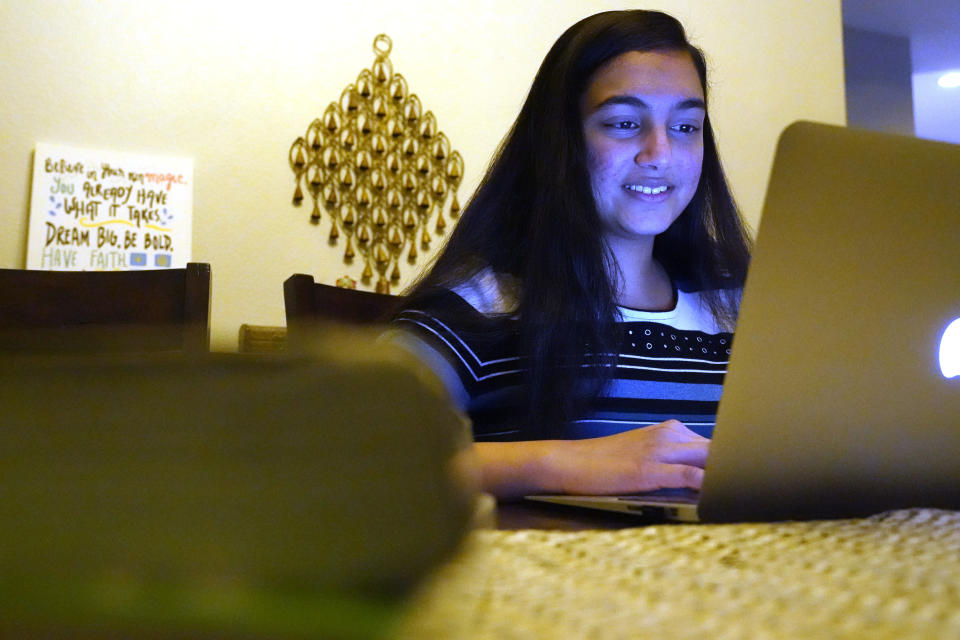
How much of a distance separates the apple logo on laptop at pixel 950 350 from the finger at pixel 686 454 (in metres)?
0.27

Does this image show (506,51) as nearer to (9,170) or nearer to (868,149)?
(9,170)

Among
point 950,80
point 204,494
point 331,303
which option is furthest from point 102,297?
point 950,80

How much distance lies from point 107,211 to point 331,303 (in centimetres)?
135

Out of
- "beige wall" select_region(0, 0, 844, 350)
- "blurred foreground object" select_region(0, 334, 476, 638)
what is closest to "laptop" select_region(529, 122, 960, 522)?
"blurred foreground object" select_region(0, 334, 476, 638)

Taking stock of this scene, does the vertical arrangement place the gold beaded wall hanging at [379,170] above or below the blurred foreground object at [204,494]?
above

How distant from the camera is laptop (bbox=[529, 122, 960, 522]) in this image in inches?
17.6

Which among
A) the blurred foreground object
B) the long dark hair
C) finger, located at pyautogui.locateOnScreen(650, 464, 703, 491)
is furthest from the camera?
the long dark hair

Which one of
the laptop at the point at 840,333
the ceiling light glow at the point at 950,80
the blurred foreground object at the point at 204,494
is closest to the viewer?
the blurred foreground object at the point at 204,494

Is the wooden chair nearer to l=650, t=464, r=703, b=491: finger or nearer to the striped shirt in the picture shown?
the striped shirt

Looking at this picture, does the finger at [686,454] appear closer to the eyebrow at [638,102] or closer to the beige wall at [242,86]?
the eyebrow at [638,102]

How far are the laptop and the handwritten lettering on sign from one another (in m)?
2.14

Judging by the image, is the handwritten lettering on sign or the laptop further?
the handwritten lettering on sign

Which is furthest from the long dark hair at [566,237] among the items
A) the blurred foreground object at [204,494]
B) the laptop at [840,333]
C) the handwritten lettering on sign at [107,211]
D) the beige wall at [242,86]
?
the handwritten lettering on sign at [107,211]

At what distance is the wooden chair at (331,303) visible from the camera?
1.20m
